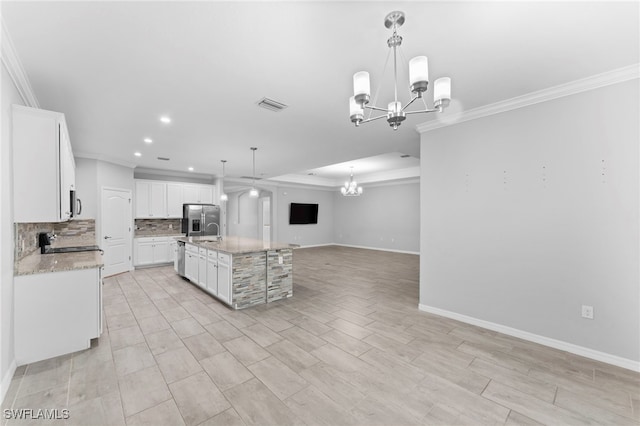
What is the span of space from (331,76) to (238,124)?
1.80 metres

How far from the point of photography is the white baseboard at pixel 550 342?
7.97 feet

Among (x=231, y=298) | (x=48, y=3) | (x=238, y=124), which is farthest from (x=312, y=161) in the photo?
(x=48, y=3)

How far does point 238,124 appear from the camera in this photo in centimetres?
374

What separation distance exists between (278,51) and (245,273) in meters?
3.00

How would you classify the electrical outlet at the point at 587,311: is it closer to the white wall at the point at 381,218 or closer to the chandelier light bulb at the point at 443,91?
the chandelier light bulb at the point at 443,91

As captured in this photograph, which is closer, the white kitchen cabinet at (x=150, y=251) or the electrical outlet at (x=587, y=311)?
the electrical outlet at (x=587, y=311)

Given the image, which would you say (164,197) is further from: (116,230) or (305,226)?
(305,226)

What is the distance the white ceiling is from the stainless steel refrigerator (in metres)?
3.91

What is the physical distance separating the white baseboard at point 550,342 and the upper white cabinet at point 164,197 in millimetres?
6830

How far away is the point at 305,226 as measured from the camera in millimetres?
11078

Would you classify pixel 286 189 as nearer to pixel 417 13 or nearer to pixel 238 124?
pixel 238 124

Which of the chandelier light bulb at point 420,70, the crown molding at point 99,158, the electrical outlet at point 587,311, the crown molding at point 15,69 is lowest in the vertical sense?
the electrical outlet at point 587,311

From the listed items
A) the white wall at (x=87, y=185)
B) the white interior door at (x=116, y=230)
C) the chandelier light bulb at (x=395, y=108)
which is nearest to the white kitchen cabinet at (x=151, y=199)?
the white interior door at (x=116, y=230)

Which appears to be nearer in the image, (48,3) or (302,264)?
(48,3)
